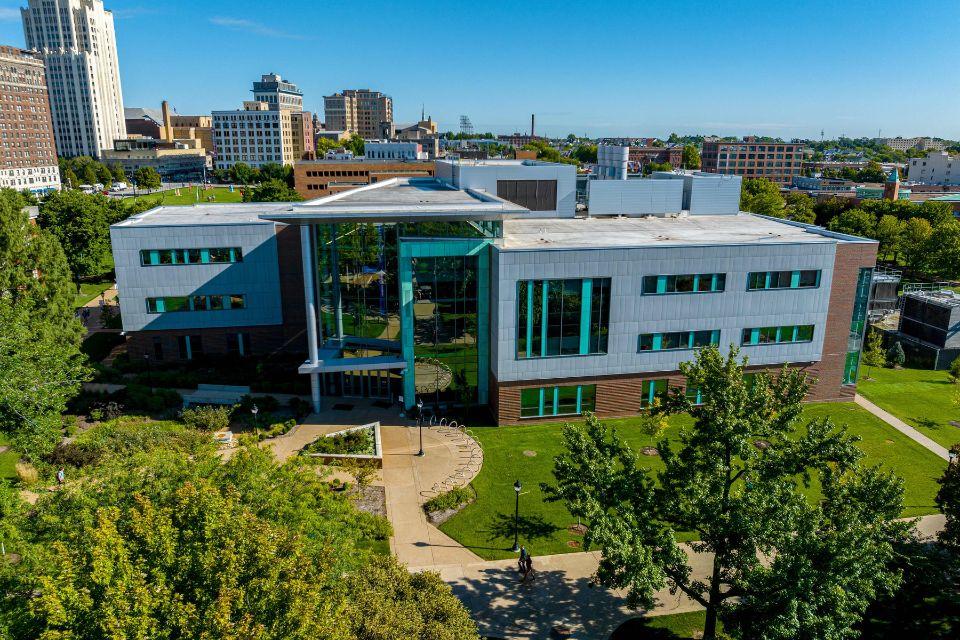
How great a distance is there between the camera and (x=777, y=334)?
1750 inches

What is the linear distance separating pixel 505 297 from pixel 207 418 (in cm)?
2054

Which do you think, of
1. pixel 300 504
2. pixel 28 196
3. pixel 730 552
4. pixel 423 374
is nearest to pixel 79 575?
pixel 300 504

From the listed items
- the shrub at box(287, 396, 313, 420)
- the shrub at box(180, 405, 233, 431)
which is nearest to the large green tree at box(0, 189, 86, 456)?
the shrub at box(180, 405, 233, 431)

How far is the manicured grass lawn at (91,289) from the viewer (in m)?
73.4

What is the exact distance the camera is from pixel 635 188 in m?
58.7

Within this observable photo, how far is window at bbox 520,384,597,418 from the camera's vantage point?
41.7 meters

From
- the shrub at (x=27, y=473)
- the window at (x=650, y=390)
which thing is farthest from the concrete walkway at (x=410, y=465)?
the window at (x=650, y=390)

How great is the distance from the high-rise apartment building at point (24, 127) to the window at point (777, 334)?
174485mm

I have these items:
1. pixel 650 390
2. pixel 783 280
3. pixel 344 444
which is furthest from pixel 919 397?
pixel 344 444

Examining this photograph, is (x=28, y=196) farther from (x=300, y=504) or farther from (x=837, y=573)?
(x=837, y=573)

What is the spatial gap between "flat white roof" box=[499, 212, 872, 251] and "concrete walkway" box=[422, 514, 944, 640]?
18.7 meters

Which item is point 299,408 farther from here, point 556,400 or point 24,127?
point 24,127

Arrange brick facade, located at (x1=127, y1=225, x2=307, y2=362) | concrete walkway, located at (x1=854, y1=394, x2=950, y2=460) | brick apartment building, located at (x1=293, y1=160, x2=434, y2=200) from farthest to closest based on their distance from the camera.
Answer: brick apartment building, located at (x1=293, y1=160, x2=434, y2=200)
brick facade, located at (x1=127, y1=225, x2=307, y2=362)
concrete walkway, located at (x1=854, y1=394, x2=950, y2=460)

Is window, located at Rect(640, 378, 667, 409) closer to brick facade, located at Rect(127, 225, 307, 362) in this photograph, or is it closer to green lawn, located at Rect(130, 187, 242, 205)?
brick facade, located at Rect(127, 225, 307, 362)
